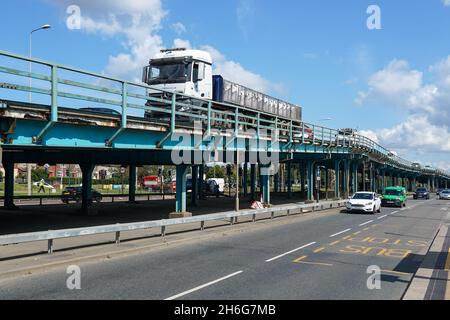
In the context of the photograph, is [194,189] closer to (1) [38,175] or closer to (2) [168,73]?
(2) [168,73]

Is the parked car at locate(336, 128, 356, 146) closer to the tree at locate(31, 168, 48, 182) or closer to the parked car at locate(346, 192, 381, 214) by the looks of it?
the parked car at locate(346, 192, 381, 214)

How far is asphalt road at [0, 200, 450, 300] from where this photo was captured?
29.3 feet

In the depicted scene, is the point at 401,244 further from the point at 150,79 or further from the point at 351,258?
the point at 150,79

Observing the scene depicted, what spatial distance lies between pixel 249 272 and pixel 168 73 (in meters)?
15.2

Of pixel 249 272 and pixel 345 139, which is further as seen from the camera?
pixel 345 139

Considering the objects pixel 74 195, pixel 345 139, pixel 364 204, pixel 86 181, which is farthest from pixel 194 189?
pixel 345 139

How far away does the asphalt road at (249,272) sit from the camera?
8.92m

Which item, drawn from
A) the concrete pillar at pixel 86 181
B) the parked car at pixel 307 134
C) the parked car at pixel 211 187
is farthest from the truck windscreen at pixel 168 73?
the parked car at pixel 211 187

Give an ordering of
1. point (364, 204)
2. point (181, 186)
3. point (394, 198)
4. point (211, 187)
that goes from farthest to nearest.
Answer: point (211, 187)
point (394, 198)
point (364, 204)
point (181, 186)

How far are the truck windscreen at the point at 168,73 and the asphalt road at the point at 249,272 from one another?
932 centimetres

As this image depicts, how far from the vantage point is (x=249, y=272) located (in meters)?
11.1
